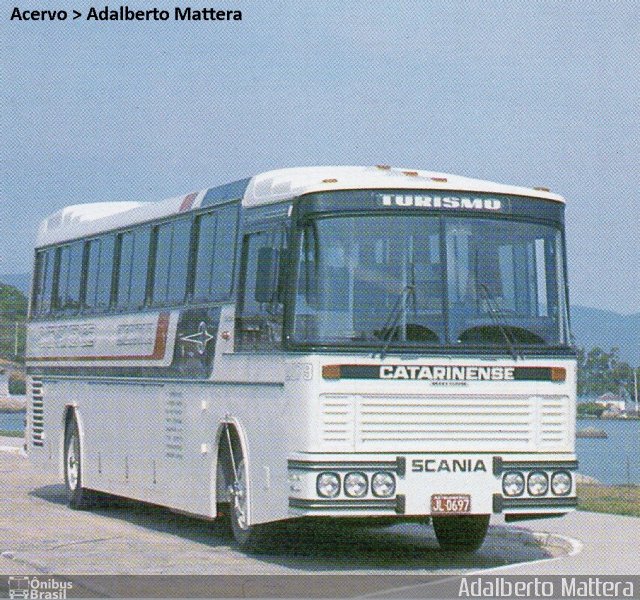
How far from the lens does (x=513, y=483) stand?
15.0m

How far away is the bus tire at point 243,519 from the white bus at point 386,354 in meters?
0.03

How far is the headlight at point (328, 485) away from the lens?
47.8 ft

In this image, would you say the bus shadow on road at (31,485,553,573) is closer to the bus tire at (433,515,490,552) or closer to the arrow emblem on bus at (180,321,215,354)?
the bus tire at (433,515,490,552)

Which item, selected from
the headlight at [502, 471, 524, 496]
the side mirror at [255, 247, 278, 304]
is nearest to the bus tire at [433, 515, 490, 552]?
the headlight at [502, 471, 524, 496]

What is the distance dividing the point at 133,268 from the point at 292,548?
4762 mm

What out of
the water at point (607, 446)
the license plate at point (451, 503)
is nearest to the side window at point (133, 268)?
the license plate at point (451, 503)

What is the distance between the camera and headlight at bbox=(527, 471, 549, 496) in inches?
595

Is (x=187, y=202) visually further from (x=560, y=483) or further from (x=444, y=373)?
(x=560, y=483)

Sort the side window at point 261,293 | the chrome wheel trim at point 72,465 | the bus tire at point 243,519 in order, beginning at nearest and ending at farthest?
the side window at point 261,293
the bus tire at point 243,519
the chrome wheel trim at point 72,465

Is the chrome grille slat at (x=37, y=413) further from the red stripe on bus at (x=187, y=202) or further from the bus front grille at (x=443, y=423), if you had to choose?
the bus front grille at (x=443, y=423)

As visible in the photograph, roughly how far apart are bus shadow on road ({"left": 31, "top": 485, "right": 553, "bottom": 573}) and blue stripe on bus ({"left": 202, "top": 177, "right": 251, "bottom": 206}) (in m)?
3.12

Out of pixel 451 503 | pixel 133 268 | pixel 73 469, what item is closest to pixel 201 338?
pixel 133 268

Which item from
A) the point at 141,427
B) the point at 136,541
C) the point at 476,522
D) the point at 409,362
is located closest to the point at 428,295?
the point at 409,362

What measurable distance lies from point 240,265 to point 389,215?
187cm
